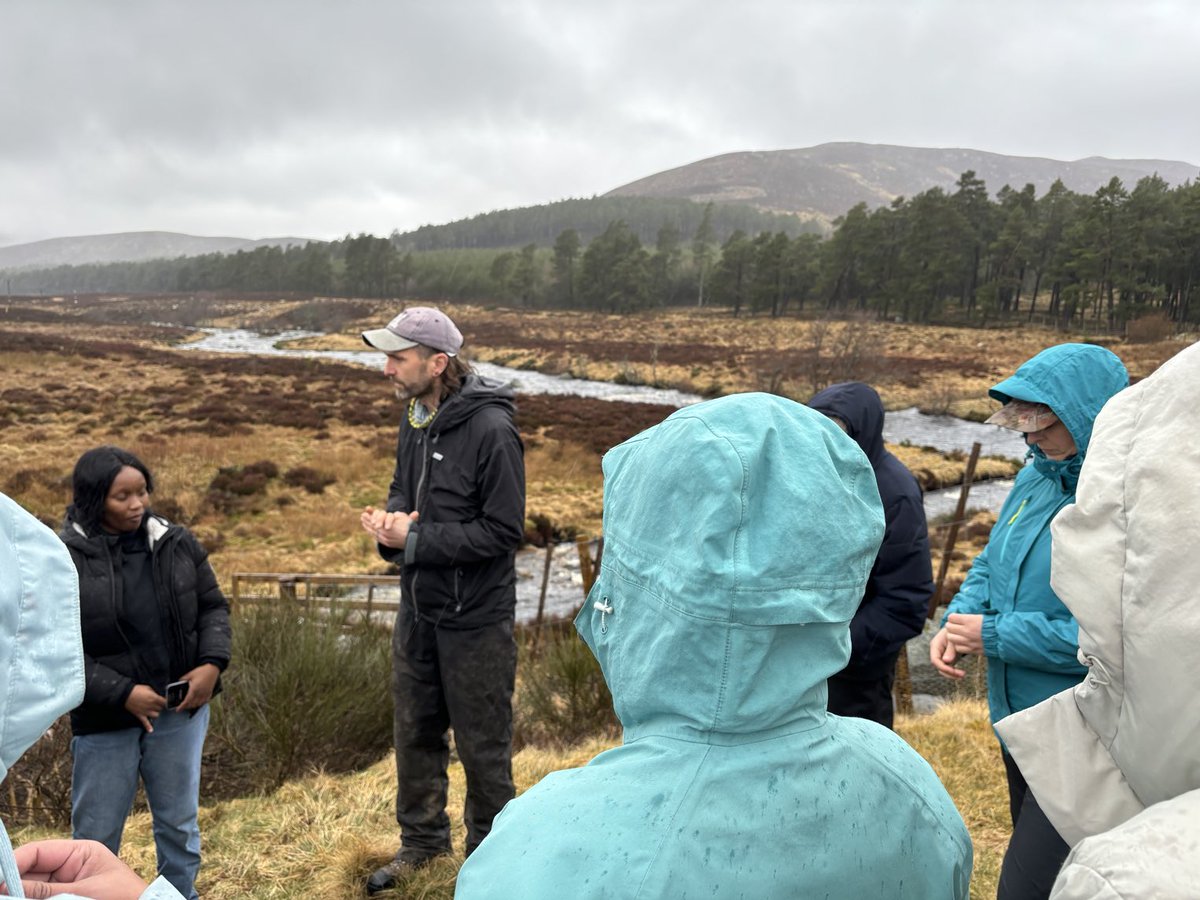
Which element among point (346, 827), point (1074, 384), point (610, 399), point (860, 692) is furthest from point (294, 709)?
point (610, 399)

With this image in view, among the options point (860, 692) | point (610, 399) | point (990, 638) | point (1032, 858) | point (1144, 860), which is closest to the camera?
point (1144, 860)

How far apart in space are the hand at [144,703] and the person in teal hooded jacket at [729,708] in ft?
6.74

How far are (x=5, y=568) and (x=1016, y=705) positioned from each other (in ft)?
7.75

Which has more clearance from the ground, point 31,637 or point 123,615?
point 31,637

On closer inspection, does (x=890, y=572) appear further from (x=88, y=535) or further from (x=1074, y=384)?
(x=88, y=535)

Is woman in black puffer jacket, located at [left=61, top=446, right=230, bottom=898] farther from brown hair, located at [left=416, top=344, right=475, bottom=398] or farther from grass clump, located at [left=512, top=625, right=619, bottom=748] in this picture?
grass clump, located at [left=512, top=625, right=619, bottom=748]

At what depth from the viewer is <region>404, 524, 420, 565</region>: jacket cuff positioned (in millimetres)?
2562

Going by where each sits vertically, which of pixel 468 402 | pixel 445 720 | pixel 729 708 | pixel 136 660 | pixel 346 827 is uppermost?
pixel 468 402

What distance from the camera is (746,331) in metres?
49.8

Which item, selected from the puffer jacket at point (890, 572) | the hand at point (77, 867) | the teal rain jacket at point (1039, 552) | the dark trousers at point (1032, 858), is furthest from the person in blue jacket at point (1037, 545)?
the hand at point (77, 867)

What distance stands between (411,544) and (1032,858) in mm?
1910

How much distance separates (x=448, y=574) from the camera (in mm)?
2613

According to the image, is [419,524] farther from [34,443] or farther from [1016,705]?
[34,443]

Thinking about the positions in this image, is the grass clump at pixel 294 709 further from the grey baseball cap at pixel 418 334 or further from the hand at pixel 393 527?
the grey baseball cap at pixel 418 334
